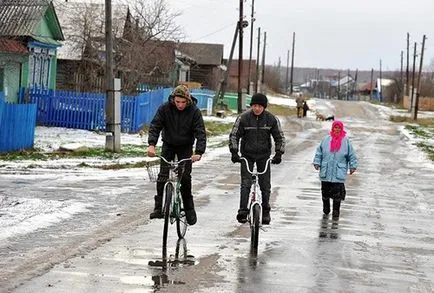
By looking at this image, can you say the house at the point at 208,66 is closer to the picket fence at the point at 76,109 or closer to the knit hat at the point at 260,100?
the picket fence at the point at 76,109

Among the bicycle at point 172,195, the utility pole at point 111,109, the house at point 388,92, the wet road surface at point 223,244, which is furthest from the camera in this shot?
the house at point 388,92

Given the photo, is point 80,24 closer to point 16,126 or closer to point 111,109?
point 111,109

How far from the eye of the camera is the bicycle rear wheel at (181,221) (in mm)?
9242

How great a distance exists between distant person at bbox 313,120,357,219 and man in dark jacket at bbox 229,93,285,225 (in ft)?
10.1

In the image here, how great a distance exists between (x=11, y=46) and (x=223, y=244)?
20695 mm

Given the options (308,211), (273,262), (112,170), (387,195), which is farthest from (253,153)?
(112,170)

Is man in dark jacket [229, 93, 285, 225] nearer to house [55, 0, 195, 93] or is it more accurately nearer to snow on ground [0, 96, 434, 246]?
snow on ground [0, 96, 434, 246]

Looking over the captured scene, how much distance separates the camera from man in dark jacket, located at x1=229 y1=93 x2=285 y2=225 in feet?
31.3

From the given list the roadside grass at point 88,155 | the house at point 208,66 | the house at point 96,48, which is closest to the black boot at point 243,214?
the roadside grass at point 88,155

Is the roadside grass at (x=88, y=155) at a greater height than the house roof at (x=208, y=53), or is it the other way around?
the house roof at (x=208, y=53)

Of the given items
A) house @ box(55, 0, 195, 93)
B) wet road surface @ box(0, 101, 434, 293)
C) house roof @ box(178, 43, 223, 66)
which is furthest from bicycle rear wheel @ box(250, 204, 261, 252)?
house roof @ box(178, 43, 223, 66)

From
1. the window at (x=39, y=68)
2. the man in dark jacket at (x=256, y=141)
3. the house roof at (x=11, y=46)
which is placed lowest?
the man in dark jacket at (x=256, y=141)

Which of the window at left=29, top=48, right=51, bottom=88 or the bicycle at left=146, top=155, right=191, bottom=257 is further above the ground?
the window at left=29, top=48, right=51, bottom=88

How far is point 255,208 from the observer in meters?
9.28
